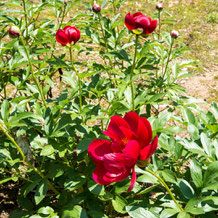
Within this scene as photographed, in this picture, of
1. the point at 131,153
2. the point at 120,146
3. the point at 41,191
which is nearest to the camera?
the point at 131,153

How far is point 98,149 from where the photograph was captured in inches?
34.9

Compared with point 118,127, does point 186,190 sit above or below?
below

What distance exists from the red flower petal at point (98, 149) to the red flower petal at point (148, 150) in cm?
13

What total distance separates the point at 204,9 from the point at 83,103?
340 centimetres

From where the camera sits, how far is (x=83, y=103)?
4.81 ft

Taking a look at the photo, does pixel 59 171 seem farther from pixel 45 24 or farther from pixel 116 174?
pixel 45 24

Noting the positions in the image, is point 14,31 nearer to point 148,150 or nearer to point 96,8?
point 96,8

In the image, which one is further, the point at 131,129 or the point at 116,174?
the point at 131,129

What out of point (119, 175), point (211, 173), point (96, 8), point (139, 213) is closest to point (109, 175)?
point (119, 175)

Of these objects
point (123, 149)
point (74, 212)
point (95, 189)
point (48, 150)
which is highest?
point (123, 149)

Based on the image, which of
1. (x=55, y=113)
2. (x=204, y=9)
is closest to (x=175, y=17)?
(x=204, y=9)

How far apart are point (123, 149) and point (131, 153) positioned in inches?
2.5

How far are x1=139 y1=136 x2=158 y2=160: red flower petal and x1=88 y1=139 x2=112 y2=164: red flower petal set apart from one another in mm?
129

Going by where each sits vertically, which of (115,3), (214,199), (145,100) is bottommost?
(214,199)
